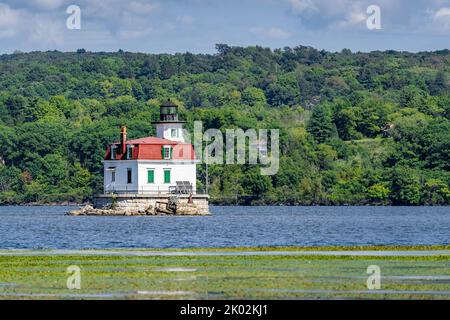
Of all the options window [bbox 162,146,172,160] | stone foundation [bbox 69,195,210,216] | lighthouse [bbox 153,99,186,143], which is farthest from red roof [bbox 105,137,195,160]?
lighthouse [bbox 153,99,186,143]

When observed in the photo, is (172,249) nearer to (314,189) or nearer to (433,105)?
(314,189)

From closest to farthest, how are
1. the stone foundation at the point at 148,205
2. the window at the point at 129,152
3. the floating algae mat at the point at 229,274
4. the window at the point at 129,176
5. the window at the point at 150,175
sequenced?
the floating algae mat at the point at 229,274
the stone foundation at the point at 148,205
the window at the point at 150,175
the window at the point at 129,176
the window at the point at 129,152

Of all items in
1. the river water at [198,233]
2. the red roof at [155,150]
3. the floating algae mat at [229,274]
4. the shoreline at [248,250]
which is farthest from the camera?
the red roof at [155,150]

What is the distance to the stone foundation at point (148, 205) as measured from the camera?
105m

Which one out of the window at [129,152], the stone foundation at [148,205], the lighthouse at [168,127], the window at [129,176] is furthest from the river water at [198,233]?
the lighthouse at [168,127]

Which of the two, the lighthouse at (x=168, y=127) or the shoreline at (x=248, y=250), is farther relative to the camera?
the lighthouse at (x=168, y=127)

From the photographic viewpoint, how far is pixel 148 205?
345 feet

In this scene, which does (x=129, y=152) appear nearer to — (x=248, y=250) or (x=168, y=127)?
(x=168, y=127)

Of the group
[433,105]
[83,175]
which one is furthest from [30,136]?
[433,105]

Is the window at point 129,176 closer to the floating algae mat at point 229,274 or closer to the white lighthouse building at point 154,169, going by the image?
the white lighthouse building at point 154,169

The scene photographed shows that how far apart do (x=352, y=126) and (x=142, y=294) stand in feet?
505

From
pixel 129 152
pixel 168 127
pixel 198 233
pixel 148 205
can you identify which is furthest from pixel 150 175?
pixel 198 233

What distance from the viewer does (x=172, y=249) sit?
56.2 m

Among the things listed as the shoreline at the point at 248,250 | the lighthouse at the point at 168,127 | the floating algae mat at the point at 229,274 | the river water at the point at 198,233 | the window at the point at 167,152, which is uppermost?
the lighthouse at the point at 168,127
